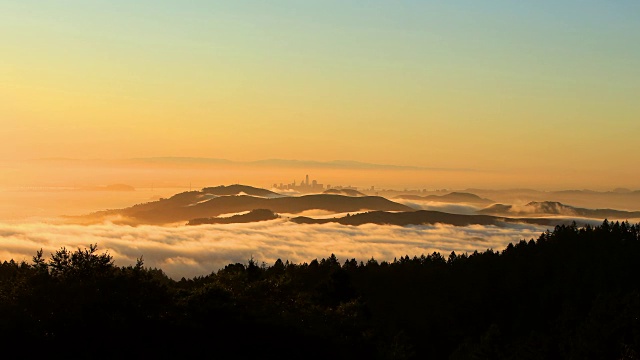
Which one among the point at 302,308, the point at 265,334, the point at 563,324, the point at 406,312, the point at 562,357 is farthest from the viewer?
the point at 406,312

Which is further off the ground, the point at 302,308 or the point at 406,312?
the point at 302,308

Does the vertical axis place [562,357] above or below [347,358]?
below

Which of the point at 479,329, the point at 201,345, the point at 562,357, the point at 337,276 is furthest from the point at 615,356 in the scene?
the point at 201,345

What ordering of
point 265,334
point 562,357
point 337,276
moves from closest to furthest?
point 265,334, point 337,276, point 562,357

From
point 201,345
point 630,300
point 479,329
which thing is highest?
point 201,345

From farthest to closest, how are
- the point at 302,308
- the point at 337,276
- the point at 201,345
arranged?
the point at 337,276
the point at 302,308
the point at 201,345

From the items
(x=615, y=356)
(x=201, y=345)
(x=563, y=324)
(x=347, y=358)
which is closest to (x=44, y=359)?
(x=201, y=345)

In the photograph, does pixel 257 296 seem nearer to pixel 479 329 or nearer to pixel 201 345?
pixel 201 345

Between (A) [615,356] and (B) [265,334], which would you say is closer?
(B) [265,334]

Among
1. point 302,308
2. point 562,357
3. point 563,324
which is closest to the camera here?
point 302,308

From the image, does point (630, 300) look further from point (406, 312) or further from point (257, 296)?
point (257, 296)
